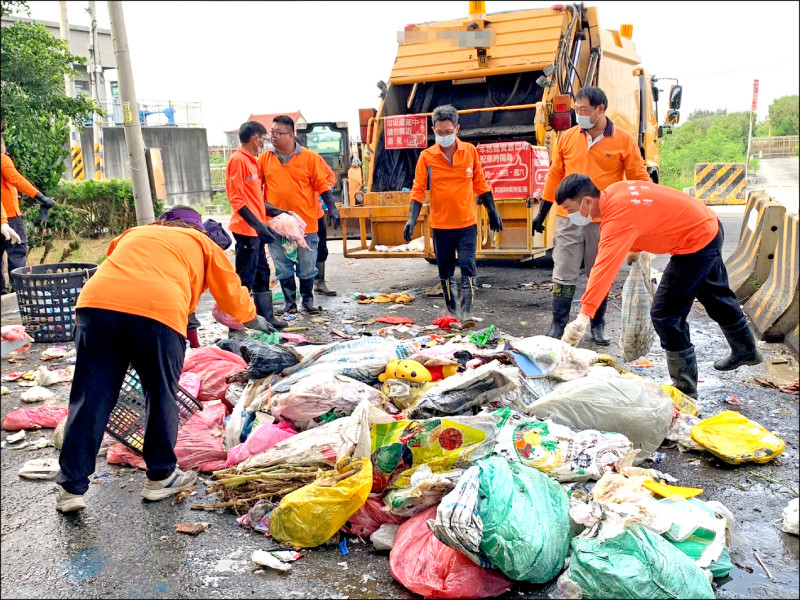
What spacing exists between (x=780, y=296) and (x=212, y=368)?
4189 millimetres

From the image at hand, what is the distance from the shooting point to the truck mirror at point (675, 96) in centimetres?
933

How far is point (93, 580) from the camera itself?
8.55 feet

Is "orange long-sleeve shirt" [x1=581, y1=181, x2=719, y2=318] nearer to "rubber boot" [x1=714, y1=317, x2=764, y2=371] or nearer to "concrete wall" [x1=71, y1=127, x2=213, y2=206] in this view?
"rubber boot" [x1=714, y1=317, x2=764, y2=371]

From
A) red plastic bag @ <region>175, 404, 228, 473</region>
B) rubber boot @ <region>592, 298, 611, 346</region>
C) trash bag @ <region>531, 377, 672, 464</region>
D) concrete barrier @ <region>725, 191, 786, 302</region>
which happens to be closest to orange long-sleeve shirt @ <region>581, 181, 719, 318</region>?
trash bag @ <region>531, 377, 672, 464</region>

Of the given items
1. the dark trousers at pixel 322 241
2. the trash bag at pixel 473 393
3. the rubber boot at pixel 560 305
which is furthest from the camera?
the dark trousers at pixel 322 241

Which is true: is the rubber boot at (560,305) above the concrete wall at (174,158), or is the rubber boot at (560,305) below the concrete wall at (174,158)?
below

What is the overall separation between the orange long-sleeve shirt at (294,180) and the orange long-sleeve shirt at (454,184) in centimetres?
110

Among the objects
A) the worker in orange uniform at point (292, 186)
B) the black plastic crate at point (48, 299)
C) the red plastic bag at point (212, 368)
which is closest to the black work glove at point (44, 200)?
the black plastic crate at point (48, 299)

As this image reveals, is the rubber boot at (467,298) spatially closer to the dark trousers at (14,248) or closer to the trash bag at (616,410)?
the trash bag at (616,410)

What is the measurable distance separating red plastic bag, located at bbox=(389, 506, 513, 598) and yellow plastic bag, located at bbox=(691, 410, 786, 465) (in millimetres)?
1420

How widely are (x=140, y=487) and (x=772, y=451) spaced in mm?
2931

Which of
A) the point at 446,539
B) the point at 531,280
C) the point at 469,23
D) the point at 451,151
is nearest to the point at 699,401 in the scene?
the point at 446,539

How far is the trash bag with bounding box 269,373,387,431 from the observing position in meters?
3.50

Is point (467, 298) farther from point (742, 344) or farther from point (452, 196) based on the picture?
point (742, 344)
